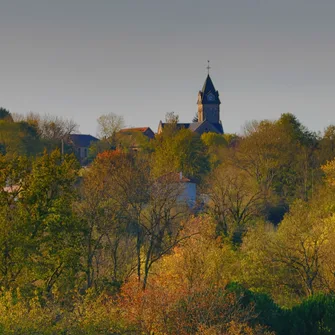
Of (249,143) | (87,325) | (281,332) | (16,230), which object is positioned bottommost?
(281,332)

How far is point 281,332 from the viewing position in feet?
88.7

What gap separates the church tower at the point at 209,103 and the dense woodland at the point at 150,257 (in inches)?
3048

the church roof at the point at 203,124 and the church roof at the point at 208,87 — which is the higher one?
the church roof at the point at 208,87

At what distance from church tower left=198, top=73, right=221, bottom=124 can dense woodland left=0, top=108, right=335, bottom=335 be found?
7743 cm

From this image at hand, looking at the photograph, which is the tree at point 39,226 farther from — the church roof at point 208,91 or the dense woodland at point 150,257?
the church roof at point 208,91

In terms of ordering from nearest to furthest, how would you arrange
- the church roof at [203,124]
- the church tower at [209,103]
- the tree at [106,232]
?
the tree at [106,232], the church roof at [203,124], the church tower at [209,103]

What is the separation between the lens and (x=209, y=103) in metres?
133

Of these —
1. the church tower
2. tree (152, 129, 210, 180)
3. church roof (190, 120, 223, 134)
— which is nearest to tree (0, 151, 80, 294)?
tree (152, 129, 210, 180)

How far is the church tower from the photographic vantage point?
436 ft

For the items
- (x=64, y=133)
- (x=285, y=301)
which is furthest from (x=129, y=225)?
(x=64, y=133)

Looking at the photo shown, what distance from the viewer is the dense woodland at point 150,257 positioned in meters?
21.9

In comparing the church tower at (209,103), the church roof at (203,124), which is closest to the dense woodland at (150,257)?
the church roof at (203,124)

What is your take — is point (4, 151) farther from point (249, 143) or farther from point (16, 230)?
point (16, 230)

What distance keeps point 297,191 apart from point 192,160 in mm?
13798
